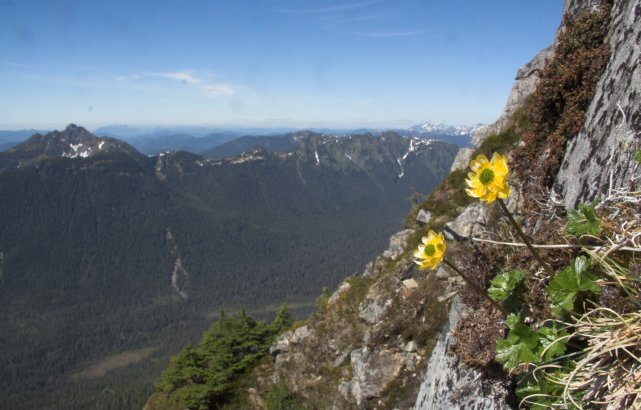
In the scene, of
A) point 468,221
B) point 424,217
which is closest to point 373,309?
point 468,221

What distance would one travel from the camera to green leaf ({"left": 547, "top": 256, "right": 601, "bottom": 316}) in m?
2.87

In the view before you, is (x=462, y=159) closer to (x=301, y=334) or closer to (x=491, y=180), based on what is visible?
(x=301, y=334)

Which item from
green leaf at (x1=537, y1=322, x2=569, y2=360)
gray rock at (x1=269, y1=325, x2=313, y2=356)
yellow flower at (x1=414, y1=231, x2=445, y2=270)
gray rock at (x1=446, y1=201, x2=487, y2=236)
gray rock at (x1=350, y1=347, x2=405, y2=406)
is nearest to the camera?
green leaf at (x1=537, y1=322, x2=569, y2=360)

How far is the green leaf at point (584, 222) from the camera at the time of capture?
2.96m

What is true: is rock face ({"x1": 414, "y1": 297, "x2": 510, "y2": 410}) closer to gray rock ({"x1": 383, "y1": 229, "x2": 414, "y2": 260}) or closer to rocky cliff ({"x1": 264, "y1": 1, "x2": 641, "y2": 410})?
rocky cliff ({"x1": 264, "y1": 1, "x2": 641, "y2": 410})

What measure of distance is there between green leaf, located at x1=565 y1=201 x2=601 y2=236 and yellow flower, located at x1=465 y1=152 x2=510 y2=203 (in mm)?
788

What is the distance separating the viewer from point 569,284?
2.92m

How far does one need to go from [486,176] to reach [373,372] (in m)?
12.0

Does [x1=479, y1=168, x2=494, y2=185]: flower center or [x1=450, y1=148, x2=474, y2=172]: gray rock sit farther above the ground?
[x1=479, y1=168, x2=494, y2=185]: flower center

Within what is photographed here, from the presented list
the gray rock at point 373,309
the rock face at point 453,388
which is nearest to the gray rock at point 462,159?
the gray rock at point 373,309

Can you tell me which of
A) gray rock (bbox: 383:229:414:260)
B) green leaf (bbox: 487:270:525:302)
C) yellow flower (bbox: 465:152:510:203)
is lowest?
gray rock (bbox: 383:229:414:260)

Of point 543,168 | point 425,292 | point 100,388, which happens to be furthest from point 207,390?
point 100,388

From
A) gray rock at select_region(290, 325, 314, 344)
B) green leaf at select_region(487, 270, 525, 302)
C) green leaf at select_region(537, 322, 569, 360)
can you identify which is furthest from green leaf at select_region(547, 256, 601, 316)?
gray rock at select_region(290, 325, 314, 344)

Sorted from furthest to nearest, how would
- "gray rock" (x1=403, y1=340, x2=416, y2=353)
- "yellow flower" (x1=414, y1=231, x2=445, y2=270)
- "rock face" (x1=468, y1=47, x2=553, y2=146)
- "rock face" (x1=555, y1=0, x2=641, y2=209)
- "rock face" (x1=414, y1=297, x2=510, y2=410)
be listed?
"rock face" (x1=468, y1=47, x2=553, y2=146)
"gray rock" (x1=403, y1=340, x2=416, y2=353)
"rock face" (x1=555, y1=0, x2=641, y2=209)
"rock face" (x1=414, y1=297, x2=510, y2=410)
"yellow flower" (x1=414, y1=231, x2=445, y2=270)
